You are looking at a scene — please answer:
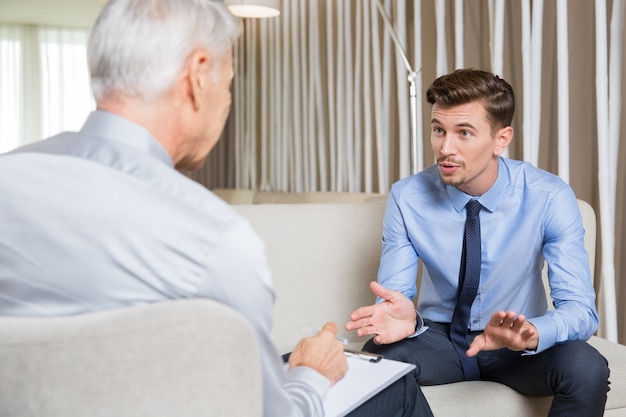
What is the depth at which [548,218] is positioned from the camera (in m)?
2.11

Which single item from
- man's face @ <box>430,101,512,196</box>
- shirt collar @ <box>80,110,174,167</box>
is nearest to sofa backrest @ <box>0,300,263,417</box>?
shirt collar @ <box>80,110,174,167</box>

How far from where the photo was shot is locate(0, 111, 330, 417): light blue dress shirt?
34.8 inches

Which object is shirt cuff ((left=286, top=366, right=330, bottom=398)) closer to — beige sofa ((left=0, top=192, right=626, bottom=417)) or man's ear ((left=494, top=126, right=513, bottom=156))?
beige sofa ((left=0, top=192, right=626, bottom=417))

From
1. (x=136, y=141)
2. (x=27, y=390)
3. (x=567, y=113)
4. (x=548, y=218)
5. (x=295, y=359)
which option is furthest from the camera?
(x=567, y=113)

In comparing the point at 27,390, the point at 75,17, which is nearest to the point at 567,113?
the point at 27,390

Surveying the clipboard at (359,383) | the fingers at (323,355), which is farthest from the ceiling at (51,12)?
the fingers at (323,355)

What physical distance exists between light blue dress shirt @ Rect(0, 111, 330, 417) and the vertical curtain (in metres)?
2.28

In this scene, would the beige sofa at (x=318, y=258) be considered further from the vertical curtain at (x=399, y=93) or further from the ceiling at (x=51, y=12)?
the ceiling at (x=51, y=12)

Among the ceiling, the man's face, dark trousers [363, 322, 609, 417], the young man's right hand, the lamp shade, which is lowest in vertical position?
dark trousers [363, 322, 609, 417]

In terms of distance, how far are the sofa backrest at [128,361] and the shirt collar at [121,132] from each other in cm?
27

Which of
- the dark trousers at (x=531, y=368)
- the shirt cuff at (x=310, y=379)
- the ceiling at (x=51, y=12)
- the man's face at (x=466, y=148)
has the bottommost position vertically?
the dark trousers at (x=531, y=368)

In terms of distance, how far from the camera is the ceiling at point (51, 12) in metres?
8.72

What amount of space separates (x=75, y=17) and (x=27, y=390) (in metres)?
9.47

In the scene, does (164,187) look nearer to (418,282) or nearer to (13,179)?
(13,179)
